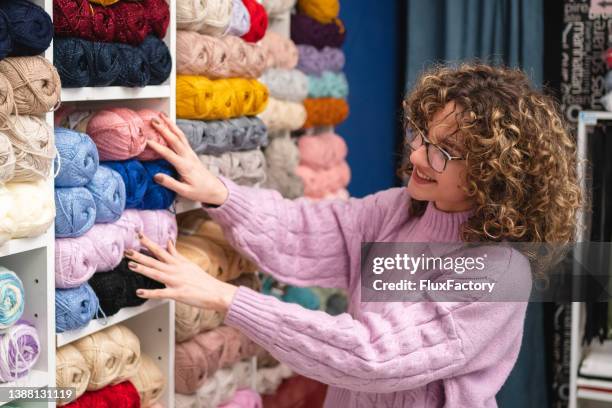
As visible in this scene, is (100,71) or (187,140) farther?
(187,140)

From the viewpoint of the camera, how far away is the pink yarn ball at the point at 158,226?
60.2 inches

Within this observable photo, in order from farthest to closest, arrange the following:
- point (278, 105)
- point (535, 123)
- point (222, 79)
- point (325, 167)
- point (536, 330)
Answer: point (536, 330)
point (325, 167)
point (278, 105)
point (222, 79)
point (535, 123)

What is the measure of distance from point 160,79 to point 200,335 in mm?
552

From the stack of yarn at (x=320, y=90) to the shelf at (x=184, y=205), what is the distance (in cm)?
70

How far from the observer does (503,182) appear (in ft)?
4.79

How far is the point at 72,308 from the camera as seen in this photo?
1339 millimetres

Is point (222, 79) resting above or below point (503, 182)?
above

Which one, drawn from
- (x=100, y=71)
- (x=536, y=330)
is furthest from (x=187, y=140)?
(x=536, y=330)

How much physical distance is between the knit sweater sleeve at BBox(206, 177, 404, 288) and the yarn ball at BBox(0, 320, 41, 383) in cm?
48

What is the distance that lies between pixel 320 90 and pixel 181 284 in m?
1.14

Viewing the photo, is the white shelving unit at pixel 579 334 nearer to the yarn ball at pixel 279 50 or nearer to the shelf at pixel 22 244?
the yarn ball at pixel 279 50

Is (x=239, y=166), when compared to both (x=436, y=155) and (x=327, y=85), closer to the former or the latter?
(x=436, y=155)

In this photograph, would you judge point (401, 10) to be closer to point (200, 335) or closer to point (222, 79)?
point (222, 79)

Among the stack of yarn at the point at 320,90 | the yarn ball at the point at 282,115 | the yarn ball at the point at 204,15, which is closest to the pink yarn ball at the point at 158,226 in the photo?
the yarn ball at the point at 204,15
